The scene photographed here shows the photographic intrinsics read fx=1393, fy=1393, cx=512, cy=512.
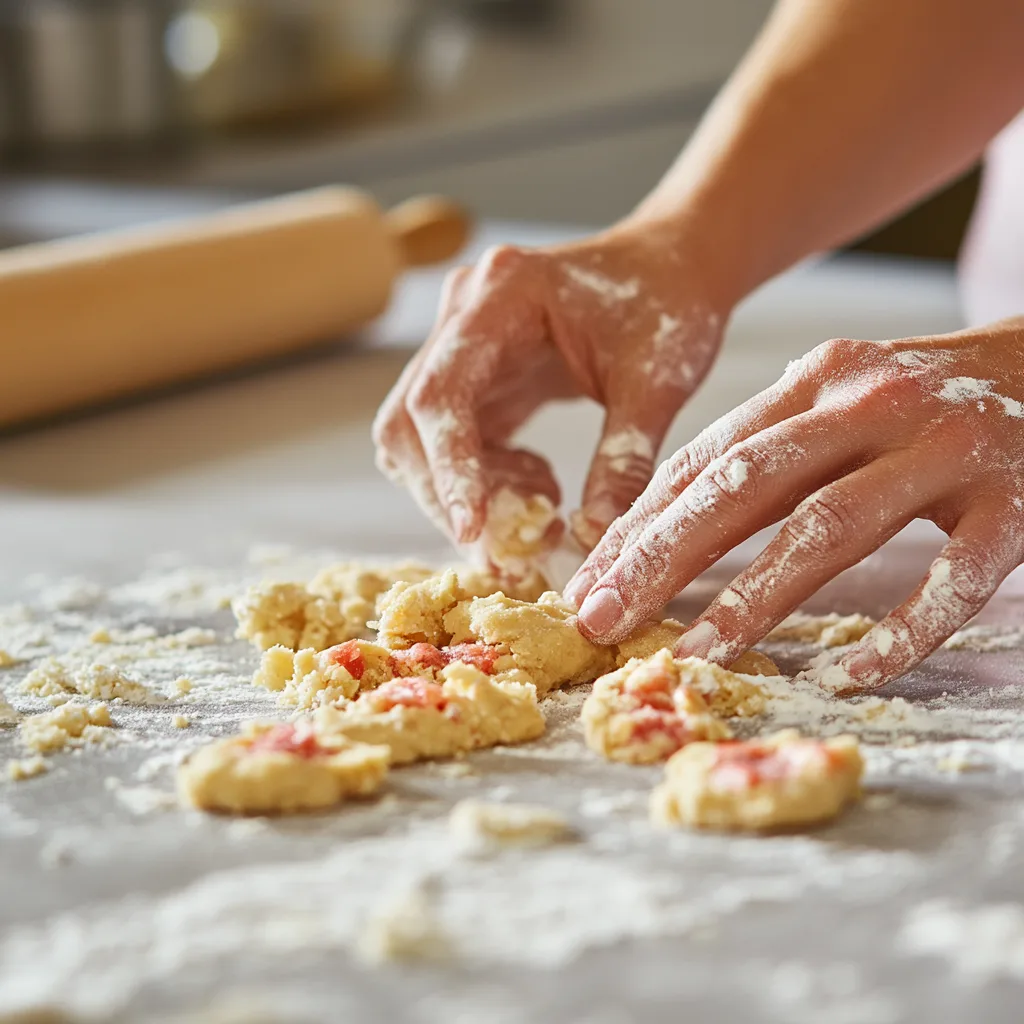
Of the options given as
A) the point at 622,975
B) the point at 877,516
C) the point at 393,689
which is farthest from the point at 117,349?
the point at 622,975

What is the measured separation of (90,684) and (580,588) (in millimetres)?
410

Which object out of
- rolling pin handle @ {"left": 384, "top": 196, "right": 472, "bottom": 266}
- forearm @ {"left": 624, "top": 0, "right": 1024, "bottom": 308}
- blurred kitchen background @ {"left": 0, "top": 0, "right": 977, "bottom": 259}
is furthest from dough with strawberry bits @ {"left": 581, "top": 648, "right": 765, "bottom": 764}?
blurred kitchen background @ {"left": 0, "top": 0, "right": 977, "bottom": 259}

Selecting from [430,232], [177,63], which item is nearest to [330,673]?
[430,232]

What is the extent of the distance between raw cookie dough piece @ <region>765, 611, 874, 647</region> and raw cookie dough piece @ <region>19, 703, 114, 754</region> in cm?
56

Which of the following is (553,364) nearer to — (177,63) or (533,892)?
(533,892)

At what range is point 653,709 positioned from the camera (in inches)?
39.4

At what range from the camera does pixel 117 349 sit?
1955 millimetres

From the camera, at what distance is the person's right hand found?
1.32 metres

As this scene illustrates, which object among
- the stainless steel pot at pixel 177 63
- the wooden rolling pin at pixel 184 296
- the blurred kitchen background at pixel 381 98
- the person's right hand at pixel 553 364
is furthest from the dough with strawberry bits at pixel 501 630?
the stainless steel pot at pixel 177 63

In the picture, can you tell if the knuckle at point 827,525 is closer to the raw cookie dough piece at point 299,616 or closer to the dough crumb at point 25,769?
the raw cookie dough piece at point 299,616

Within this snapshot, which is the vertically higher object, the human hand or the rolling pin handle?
the rolling pin handle

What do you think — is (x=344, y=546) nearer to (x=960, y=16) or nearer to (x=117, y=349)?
(x=117, y=349)

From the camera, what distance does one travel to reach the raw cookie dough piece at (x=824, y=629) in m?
1.21

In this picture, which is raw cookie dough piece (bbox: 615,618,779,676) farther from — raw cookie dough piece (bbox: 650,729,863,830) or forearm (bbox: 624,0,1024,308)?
forearm (bbox: 624,0,1024,308)
